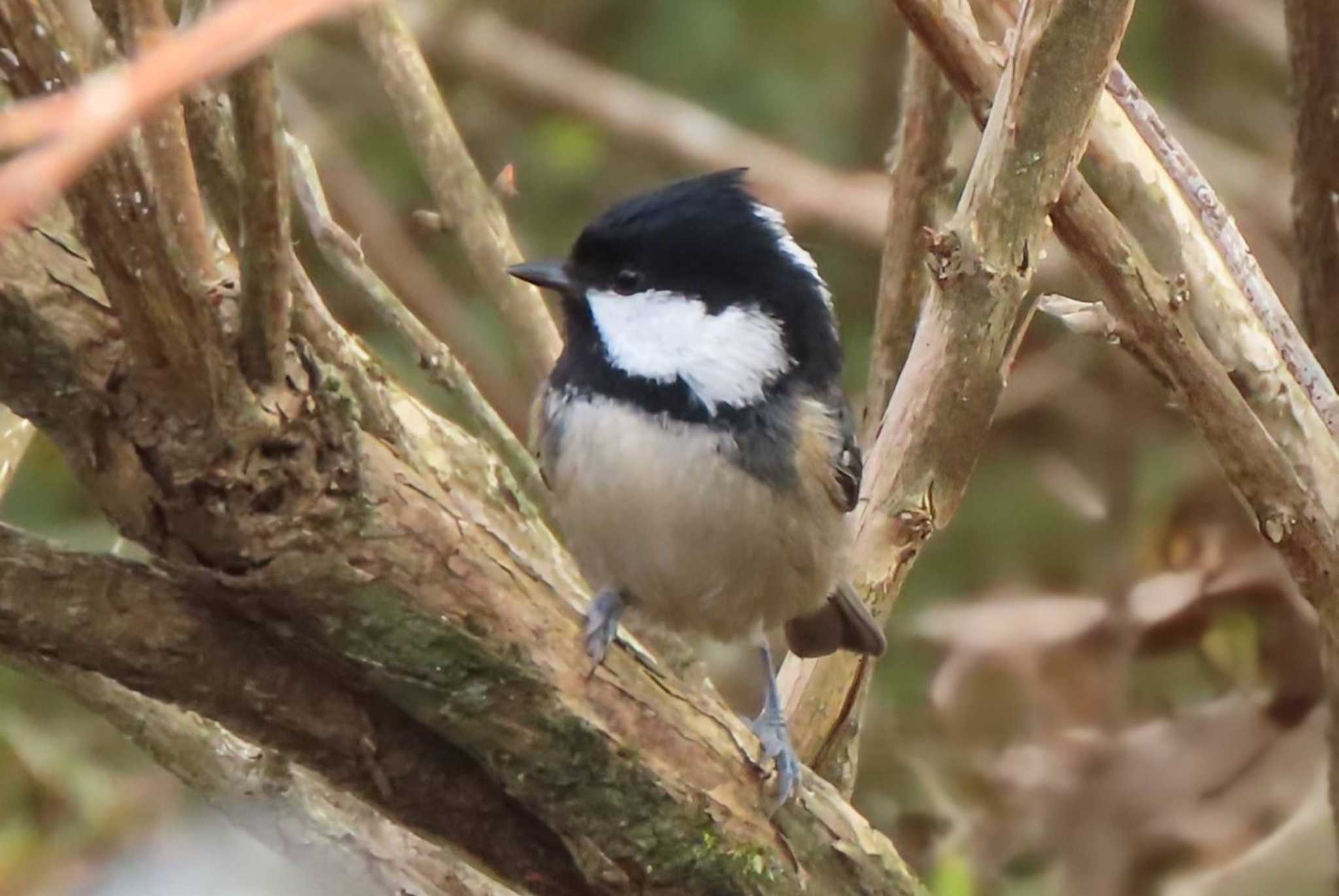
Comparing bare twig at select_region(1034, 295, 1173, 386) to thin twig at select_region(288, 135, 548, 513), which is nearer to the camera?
bare twig at select_region(1034, 295, 1173, 386)

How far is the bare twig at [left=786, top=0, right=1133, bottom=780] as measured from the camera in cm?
122

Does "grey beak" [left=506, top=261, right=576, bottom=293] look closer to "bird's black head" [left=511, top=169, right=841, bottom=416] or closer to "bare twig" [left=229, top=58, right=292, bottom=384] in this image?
"bird's black head" [left=511, top=169, right=841, bottom=416]

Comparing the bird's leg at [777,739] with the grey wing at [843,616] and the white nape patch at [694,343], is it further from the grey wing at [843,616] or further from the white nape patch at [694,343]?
the white nape patch at [694,343]

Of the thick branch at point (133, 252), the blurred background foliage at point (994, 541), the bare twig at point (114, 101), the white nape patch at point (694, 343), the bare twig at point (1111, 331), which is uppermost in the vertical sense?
the bare twig at point (114, 101)

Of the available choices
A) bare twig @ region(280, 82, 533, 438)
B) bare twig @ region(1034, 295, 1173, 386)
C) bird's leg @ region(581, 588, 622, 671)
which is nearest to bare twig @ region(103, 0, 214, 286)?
bird's leg @ region(581, 588, 622, 671)

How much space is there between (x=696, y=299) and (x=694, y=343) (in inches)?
2.2

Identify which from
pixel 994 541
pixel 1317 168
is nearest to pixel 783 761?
pixel 1317 168

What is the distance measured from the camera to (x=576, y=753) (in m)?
1.06

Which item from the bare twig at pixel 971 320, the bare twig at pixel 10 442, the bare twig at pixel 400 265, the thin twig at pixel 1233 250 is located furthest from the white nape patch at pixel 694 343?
the bare twig at pixel 400 265

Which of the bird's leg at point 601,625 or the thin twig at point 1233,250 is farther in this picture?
the thin twig at point 1233,250

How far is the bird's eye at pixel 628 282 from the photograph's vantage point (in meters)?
1.46

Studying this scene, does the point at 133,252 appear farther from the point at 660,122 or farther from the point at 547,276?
the point at 660,122

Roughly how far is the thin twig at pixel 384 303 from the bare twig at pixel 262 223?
0.66 meters

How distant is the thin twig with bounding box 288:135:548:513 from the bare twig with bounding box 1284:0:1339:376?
81 cm
